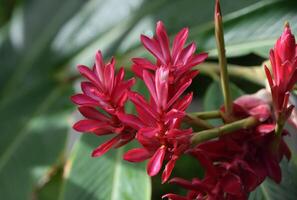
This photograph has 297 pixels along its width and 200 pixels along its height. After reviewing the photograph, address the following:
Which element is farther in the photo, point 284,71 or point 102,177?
point 102,177

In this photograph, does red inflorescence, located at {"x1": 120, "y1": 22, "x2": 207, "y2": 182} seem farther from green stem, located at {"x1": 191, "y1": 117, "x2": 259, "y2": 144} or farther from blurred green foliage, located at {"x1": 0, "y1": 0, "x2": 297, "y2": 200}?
blurred green foliage, located at {"x1": 0, "y1": 0, "x2": 297, "y2": 200}

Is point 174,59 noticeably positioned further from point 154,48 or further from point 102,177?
point 102,177

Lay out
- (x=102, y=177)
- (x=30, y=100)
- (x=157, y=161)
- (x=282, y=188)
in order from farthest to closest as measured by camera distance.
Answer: (x=30, y=100) → (x=102, y=177) → (x=282, y=188) → (x=157, y=161)

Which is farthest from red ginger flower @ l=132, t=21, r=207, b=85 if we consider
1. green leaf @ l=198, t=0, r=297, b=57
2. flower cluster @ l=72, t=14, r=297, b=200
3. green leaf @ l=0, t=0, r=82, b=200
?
green leaf @ l=0, t=0, r=82, b=200

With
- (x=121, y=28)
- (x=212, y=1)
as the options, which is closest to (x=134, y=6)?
(x=121, y=28)

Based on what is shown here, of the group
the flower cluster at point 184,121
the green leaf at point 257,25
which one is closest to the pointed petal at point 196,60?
the flower cluster at point 184,121

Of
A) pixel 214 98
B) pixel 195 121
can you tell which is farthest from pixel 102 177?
pixel 195 121
